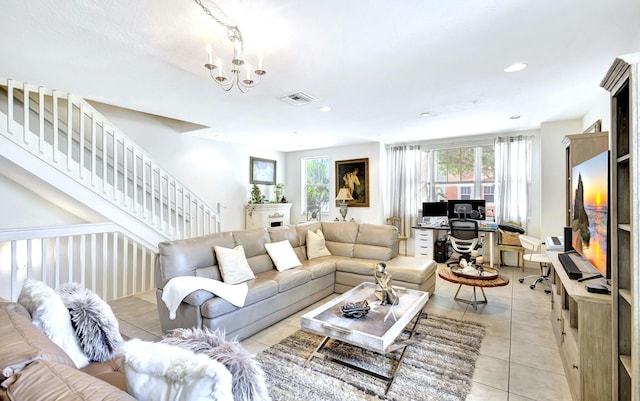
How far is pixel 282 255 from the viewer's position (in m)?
3.49

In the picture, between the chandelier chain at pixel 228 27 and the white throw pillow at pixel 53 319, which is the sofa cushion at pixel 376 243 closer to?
the chandelier chain at pixel 228 27

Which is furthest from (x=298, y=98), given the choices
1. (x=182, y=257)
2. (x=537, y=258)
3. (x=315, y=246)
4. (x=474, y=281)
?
(x=537, y=258)

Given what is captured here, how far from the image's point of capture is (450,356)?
230 cm

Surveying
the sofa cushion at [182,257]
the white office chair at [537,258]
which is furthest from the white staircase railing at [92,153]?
the white office chair at [537,258]

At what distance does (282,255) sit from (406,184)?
3.65 meters

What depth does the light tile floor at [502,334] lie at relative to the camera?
196cm

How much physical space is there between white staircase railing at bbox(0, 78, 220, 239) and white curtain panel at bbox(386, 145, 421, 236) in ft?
12.0

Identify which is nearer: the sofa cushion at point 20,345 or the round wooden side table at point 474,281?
the sofa cushion at point 20,345

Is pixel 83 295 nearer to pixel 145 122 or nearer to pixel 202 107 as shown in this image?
pixel 202 107

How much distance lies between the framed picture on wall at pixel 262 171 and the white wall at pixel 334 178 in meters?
0.50

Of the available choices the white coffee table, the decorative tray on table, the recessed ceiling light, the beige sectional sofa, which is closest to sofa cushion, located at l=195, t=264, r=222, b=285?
the beige sectional sofa

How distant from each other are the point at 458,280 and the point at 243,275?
2.19 meters

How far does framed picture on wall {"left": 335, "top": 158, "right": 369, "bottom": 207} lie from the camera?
6352mm

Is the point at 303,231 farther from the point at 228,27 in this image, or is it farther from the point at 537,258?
the point at 537,258
